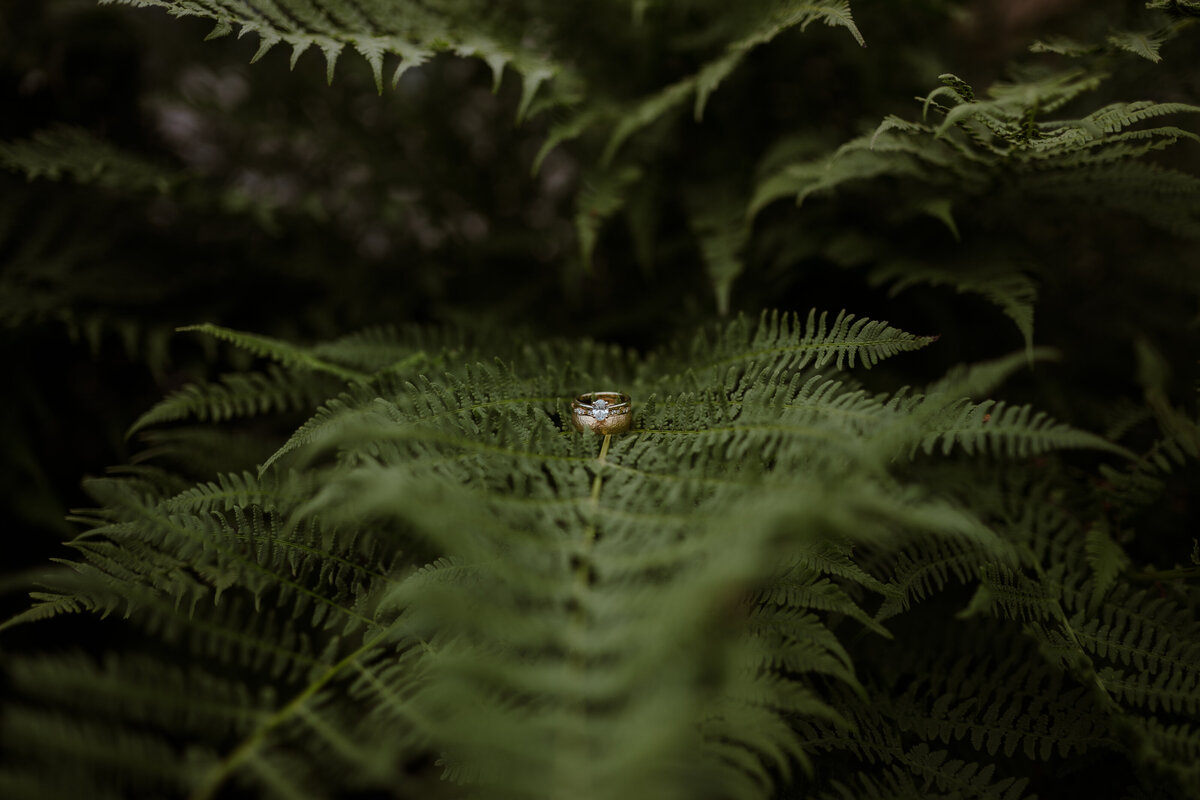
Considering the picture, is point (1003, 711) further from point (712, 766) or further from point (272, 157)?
point (272, 157)

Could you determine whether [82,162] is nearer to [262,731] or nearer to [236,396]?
[236,396]

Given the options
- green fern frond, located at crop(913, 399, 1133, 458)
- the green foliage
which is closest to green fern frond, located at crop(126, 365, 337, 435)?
the green foliage

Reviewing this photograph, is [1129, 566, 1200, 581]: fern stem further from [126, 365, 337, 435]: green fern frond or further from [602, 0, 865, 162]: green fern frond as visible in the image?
[126, 365, 337, 435]: green fern frond

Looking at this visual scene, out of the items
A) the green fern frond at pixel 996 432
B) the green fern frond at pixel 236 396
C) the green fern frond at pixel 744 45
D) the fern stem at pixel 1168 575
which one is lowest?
the fern stem at pixel 1168 575

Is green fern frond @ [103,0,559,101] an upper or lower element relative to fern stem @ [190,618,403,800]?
upper

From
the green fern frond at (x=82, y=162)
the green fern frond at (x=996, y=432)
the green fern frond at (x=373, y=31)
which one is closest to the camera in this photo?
the green fern frond at (x=996, y=432)

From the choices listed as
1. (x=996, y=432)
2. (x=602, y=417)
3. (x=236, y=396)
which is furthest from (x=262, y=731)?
(x=996, y=432)

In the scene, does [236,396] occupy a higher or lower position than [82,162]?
lower

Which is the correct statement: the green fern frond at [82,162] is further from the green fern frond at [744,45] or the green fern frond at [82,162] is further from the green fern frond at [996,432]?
the green fern frond at [996,432]

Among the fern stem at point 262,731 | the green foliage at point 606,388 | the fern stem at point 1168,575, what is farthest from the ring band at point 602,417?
the fern stem at point 1168,575
